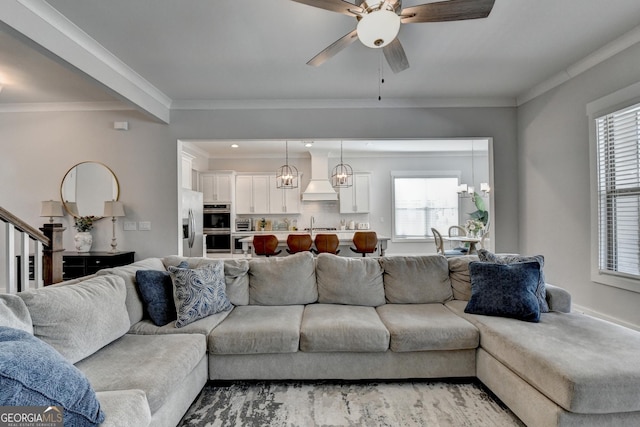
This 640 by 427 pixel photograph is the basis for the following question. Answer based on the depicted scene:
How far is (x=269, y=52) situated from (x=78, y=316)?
8.69ft

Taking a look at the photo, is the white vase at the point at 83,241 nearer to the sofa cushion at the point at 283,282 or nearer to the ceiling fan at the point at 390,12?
the sofa cushion at the point at 283,282

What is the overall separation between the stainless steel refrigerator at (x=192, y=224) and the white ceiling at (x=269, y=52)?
166 cm

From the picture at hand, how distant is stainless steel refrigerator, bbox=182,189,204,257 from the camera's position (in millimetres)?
5312

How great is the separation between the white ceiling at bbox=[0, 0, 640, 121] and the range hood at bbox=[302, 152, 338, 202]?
2.98m

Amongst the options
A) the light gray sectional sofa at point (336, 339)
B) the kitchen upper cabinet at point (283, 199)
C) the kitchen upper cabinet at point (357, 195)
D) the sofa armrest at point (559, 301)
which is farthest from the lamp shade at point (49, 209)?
the sofa armrest at point (559, 301)

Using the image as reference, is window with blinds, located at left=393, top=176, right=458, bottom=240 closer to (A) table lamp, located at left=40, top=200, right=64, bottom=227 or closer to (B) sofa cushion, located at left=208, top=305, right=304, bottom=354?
(B) sofa cushion, located at left=208, top=305, right=304, bottom=354

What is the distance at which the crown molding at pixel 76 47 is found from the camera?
230cm

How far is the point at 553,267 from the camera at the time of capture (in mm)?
3949

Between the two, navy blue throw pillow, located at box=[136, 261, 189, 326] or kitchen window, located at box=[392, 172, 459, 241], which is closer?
navy blue throw pillow, located at box=[136, 261, 189, 326]

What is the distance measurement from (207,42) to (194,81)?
0.98 metres

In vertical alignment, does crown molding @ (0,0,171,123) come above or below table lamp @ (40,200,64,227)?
above

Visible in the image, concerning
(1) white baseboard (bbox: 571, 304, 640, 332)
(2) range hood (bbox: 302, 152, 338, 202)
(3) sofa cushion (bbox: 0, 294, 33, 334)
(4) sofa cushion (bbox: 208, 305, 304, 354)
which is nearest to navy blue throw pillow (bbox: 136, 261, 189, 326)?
(4) sofa cushion (bbox: 208, 305, 304, 354)

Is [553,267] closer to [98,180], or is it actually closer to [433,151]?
[433,151]

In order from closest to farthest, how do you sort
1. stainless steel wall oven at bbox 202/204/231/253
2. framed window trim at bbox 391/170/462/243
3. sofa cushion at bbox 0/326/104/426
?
sofa cushion at bbox 0/326/104/426
stainless steel wall oven at bbox 202/204/231/253
framed window trim at bbox 391/170/462/243
